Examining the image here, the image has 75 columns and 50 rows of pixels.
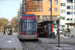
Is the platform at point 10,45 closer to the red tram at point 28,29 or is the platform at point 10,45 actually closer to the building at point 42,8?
the red tram at point 28,29

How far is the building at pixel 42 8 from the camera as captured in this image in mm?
59037

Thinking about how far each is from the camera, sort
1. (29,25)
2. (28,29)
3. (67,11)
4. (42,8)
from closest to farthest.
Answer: (28,29) < (29,25) < (42,8) < (67,11)

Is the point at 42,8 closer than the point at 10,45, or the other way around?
the point at 10,45

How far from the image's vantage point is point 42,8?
61.1 metres

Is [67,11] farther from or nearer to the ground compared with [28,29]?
farther from the ground

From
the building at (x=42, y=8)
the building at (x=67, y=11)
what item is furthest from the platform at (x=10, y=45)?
the building at (x=67, y=11)

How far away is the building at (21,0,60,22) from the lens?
59037 mm

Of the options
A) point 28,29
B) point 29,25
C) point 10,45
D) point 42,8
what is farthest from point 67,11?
point 10,45

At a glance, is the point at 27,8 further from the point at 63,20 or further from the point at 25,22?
the point at 25,22

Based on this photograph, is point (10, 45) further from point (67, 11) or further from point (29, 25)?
point (67, 11)

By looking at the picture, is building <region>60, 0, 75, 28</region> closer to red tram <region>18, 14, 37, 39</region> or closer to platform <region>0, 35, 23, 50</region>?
red tram <region>18, 14, 37, 39</region>

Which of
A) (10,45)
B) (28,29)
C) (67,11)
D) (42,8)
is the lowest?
(10,45)

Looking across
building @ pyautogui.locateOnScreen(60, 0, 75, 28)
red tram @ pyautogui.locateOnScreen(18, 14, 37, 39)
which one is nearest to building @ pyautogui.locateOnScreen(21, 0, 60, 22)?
building @ pyautogui.locateOnScreen(60, 0, 75, 28)

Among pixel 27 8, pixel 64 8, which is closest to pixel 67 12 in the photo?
pixel 64 8
